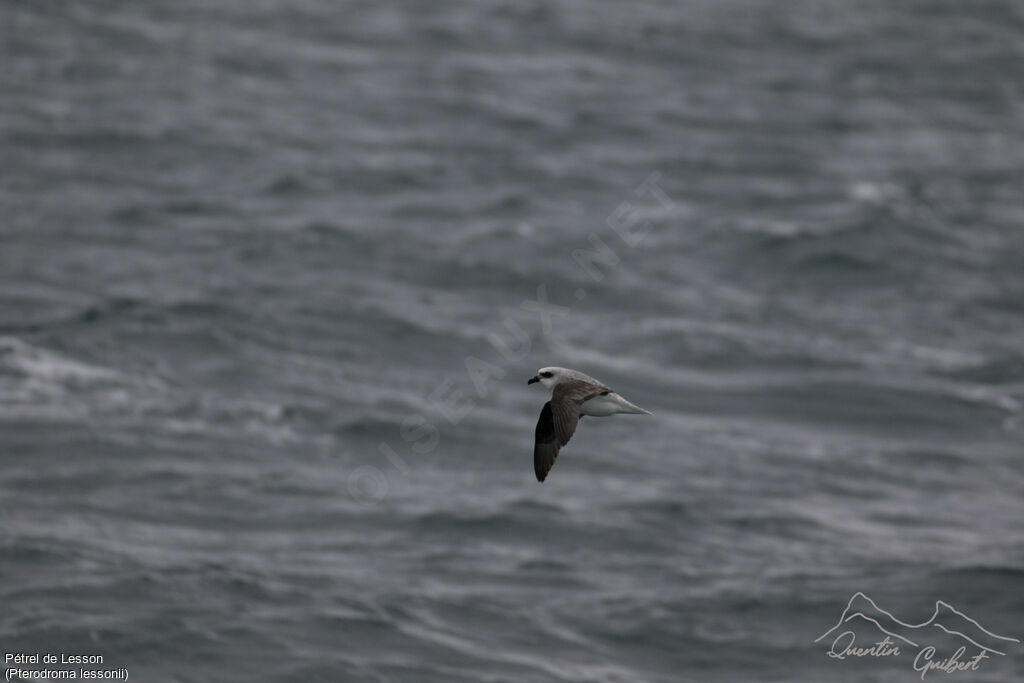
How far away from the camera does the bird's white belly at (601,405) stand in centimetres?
1516

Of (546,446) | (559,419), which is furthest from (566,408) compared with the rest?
(546,446)

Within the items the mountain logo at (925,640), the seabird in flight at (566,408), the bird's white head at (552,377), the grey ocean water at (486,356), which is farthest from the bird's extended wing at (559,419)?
the mountain logo at (925,640)

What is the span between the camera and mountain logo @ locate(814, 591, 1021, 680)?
28406 millimetres

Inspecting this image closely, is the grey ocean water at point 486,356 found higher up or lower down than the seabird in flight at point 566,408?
higher up

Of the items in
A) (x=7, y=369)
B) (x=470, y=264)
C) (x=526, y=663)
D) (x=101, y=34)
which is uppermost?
(x=101, y=34)

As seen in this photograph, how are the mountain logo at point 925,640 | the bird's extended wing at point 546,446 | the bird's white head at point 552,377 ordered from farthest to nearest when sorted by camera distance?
the mountain logo at point 925,640 → the bird's white head at point 552,377 → the bird's extended wing at point 546,446

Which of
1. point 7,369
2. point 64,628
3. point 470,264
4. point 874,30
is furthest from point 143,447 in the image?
point 874,30

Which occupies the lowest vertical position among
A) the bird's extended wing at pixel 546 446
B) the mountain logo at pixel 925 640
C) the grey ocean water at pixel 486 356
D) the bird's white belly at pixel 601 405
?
the mountain logo at pixel 925 640

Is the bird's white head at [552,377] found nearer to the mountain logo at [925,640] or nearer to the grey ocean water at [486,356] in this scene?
the grey ocean water at [486,356]

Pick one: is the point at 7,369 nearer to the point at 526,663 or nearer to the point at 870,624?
the point at 526,663

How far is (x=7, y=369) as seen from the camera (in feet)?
116

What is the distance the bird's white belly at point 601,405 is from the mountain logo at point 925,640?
1508 centimetres

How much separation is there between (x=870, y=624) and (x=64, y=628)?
1445 centimetres

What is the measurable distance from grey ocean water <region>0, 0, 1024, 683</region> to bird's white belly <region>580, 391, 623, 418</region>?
12.0 meters
